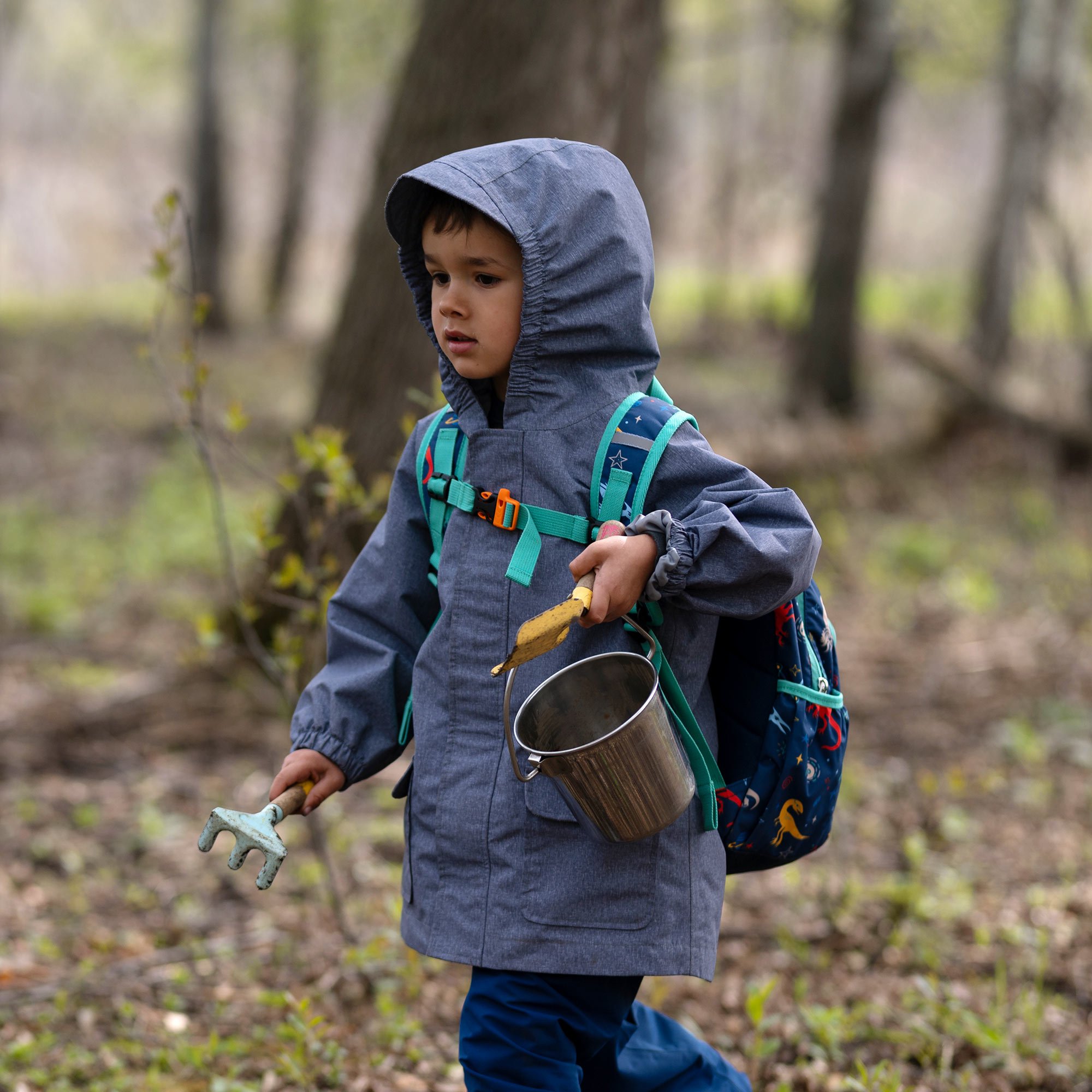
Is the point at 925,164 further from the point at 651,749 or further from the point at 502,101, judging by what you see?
the point at 651,749

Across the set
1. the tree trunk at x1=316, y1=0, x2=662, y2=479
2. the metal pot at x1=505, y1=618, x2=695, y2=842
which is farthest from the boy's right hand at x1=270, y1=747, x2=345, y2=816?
the tree trunk at x1=316, y1=0, x2=662, y2=479

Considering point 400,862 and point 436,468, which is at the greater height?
point 436,468

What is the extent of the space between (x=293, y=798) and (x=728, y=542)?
84cm

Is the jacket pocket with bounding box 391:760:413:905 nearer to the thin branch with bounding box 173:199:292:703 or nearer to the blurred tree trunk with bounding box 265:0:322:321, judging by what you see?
the thin branch with bounding box 173:199:292:703

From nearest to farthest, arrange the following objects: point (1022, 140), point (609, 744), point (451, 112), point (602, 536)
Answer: point (609, 744) → point (602, 536) → point (451, 112) → point (1022, 140)

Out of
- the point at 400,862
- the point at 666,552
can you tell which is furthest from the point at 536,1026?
the point at 400,862

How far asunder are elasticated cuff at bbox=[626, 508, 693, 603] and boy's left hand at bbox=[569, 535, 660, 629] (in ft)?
0.06

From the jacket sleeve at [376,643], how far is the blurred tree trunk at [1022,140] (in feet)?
26.6

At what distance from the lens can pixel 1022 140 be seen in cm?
1062

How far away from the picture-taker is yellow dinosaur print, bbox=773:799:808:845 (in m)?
1.92

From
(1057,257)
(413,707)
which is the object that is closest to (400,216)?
(413,707)

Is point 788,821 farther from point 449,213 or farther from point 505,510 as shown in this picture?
point 449,213

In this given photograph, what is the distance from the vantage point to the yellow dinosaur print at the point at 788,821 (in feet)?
6.30

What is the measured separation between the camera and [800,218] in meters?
18.5
